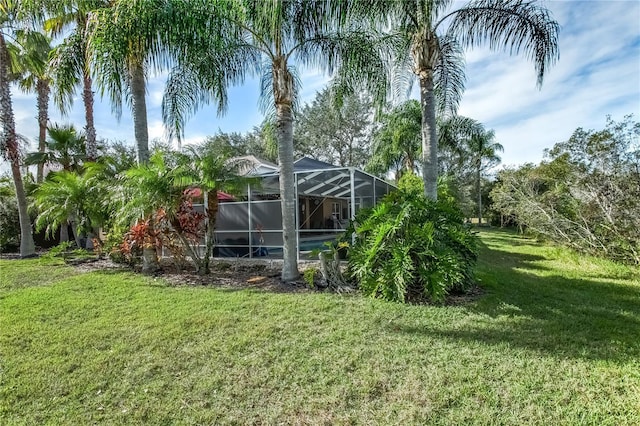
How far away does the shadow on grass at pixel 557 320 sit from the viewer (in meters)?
3.78

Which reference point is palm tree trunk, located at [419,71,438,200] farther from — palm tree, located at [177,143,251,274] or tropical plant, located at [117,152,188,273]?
tropical plant, located at [117,152,188,273]

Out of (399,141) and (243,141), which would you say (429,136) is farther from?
(243,141)

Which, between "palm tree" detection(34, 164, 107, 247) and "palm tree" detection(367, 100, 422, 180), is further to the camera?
"palm tree" detection(367, 100, 422, 180)

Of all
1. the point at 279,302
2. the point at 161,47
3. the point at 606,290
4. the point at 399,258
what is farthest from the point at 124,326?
the point at 606,290

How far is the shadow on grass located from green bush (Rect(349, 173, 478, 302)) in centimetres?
64

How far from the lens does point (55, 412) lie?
2.90 metres

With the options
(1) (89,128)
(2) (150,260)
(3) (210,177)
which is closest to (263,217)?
(3) (210,177)

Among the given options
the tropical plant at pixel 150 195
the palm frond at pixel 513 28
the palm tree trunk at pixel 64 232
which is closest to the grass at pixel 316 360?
the tropical plant at pixel 150 195

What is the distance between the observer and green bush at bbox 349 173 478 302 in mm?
5391

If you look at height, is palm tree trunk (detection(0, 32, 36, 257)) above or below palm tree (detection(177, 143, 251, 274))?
above

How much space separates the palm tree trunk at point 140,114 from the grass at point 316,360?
3.63 metres

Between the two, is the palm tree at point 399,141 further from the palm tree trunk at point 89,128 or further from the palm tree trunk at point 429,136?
the palm tree trunk at point 89,128

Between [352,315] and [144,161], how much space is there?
614 cm

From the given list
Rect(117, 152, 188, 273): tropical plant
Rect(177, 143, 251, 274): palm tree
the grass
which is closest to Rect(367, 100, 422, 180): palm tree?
Rect(177, 143, 251, 274): palm tree
